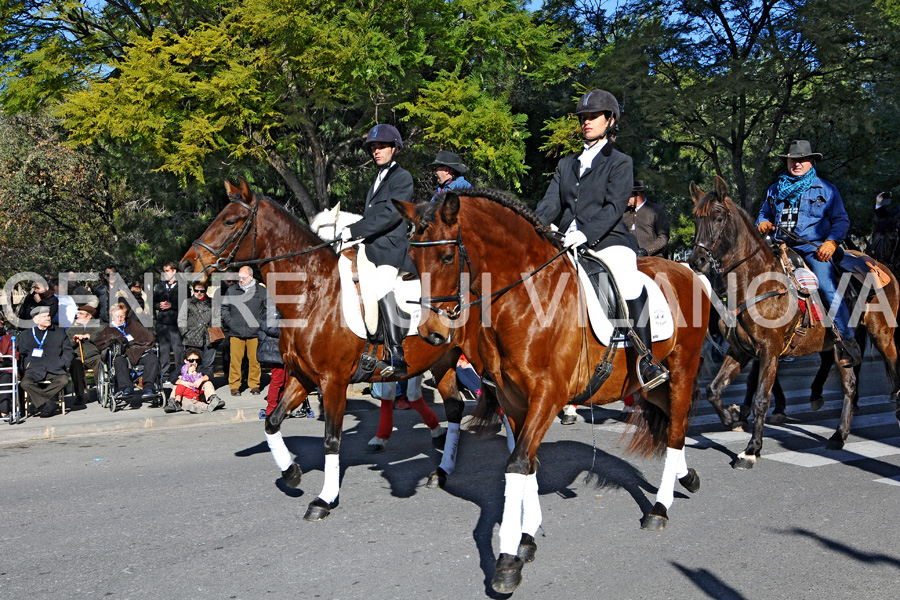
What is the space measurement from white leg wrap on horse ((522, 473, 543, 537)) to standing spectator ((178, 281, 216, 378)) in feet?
28.5

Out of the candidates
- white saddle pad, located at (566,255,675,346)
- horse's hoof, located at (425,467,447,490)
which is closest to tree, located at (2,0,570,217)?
horse's hoof, located at (425,467,447,490)

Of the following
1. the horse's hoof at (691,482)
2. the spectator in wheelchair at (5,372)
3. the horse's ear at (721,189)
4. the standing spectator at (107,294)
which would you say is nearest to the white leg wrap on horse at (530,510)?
the horse's hoof at (691,482)

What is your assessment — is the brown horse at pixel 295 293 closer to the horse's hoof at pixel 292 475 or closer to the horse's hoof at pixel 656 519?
the horse's hoof at pixel 292 475

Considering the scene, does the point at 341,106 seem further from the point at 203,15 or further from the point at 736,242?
the point at 736,242

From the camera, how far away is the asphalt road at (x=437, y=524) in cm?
482

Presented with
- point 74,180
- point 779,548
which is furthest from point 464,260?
point 74,180

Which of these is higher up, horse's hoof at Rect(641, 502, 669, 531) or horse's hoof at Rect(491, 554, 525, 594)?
horse's hoof at Rect(491, 554, 525, 594)

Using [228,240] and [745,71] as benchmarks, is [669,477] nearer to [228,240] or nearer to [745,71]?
[228,240]

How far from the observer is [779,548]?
5.34m

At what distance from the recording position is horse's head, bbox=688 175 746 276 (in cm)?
806

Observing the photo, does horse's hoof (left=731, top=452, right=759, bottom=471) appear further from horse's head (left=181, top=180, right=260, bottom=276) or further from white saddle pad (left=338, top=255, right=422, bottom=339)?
horse's head (left=181, top=180, right=260, bottom=276)

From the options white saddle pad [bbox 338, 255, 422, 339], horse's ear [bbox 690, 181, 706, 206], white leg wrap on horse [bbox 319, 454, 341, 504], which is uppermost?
horse's ear [bbox 690, 181, 706, 206]

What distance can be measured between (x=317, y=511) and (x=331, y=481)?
0.97ft

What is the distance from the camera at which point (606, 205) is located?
5906 mm
